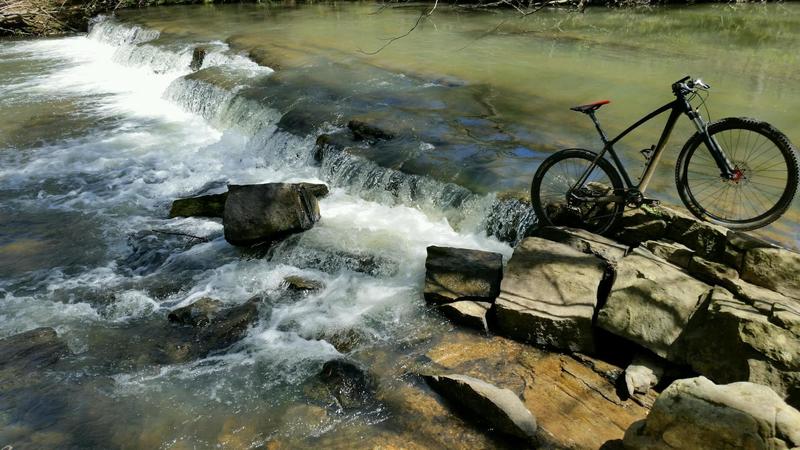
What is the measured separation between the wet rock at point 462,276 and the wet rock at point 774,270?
1954mm

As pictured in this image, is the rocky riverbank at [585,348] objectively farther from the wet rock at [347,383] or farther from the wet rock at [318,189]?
the wet rock at [318,189]

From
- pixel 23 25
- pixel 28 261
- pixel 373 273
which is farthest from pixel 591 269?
pixel 23 25

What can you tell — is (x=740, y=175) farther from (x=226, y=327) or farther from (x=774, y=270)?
(x=226, y=327)

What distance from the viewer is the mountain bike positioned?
432 centimetres

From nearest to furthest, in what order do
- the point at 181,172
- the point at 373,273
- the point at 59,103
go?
the point at 373,273
the point at 181,172
the point at 59,103

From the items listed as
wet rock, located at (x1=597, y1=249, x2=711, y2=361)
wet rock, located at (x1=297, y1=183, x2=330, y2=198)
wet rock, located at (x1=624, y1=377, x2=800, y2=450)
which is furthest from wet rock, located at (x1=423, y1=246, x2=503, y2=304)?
wet rock, located at (x1=297, y1=183, x2=330, y2=198)

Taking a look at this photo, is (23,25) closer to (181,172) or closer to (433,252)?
(181,172)

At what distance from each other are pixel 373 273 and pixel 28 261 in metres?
4.16

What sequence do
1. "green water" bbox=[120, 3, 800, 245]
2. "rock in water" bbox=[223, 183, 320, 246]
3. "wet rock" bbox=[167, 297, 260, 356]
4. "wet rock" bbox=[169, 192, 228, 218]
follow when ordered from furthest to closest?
1. "green water" bbox=[120, 3, 800, 245]
2. "wet rock" bbox=[169, 192, 228, 218]
3. "rock in water" bbox=[223, 183, 320, 246]
4. "wet rock" bbox=[167, 297, 260, 356]

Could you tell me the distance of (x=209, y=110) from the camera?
1152 cm

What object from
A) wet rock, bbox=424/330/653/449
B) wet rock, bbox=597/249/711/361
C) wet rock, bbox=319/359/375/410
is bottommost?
wet rock, bbox=319/359/375/410

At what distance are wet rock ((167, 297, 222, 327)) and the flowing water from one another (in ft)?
0.58

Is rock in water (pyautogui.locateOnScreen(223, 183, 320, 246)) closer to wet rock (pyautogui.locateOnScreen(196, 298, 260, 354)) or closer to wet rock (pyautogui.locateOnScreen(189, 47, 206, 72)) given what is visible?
wet rock (pyautogui.locateOnScreen(196, 298, 260, 354))

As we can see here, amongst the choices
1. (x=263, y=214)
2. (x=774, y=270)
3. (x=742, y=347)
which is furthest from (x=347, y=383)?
(x=774, y=270)
